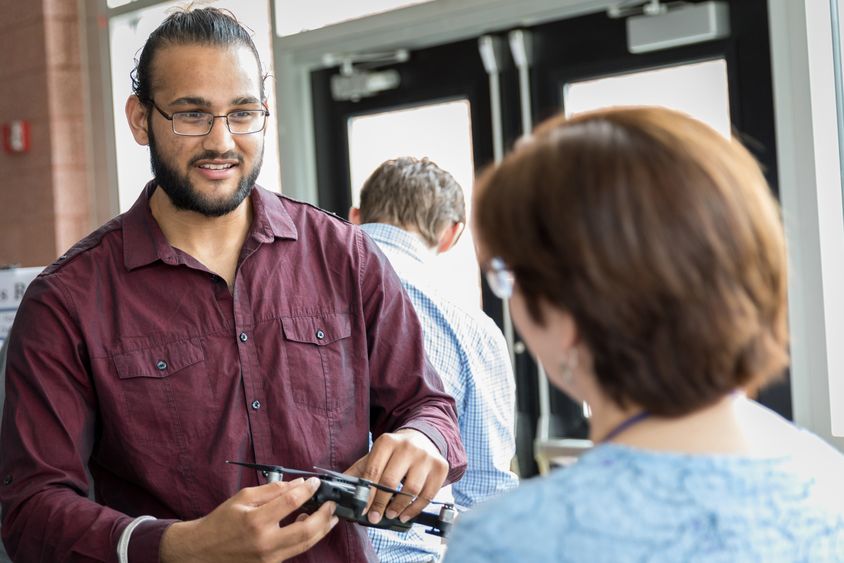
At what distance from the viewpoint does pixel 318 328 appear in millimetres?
1548

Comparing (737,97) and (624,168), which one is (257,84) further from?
(737,97)

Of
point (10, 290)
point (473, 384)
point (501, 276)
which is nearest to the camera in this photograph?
point (501, 276)

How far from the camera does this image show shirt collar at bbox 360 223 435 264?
7.63 ft

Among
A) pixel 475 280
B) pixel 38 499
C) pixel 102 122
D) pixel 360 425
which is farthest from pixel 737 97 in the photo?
pixel 102 122

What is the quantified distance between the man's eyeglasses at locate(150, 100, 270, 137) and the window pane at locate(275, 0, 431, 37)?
2.21 m

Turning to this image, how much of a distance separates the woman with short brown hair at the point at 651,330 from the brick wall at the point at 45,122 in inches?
163

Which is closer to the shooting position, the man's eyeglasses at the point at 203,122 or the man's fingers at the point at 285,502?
the man's fingers at the point at 285,502

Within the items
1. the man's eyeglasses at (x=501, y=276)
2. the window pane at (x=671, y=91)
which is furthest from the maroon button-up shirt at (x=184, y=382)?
the window pane at (x=671, y=91)

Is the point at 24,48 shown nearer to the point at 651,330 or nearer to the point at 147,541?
the point at 147,541

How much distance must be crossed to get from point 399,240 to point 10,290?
1573mm

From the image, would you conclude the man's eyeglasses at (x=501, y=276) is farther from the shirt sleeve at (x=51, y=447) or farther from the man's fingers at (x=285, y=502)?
the shirt sleeve at (x=51, y=447)

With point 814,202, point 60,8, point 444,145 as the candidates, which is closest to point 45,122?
point 60,8

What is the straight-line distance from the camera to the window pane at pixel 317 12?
3732 mm

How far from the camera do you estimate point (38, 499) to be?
137cm
